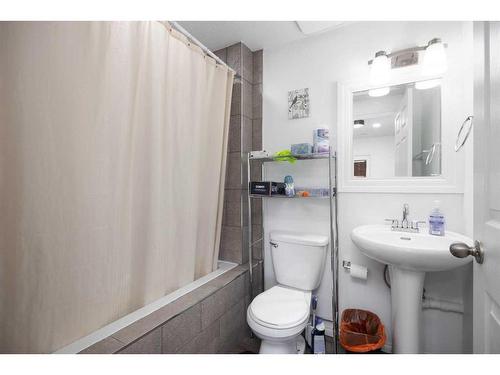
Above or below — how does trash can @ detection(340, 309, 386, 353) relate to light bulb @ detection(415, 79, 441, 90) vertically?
below

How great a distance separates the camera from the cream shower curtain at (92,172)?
0.74 m

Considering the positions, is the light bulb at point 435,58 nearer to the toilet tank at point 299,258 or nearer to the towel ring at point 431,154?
the towel ring at point 431,154

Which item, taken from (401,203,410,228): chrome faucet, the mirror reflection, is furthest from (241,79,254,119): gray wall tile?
(401,203,410,228): chrome faucet

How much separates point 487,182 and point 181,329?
124 cm

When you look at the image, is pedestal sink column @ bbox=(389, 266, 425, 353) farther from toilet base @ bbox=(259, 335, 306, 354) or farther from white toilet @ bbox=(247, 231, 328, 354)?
toilet base @ bbox=(259, 335, 306, 354)

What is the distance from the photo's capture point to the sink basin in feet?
3.15

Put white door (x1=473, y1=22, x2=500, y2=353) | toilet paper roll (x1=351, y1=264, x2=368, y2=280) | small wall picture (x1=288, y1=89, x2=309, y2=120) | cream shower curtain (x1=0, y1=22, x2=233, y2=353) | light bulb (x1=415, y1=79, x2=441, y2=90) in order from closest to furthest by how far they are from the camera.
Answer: white door (x1=473, y1=22, x2=500, y2=353)
cream shower curtain (x1=0, y1=22, x2=233, y2=353)
light bulb (x1=415, y1=79, x2=441, y2=90)
toilet paper roll (x1=351, y1=264, x2=368, y2=280)
small wall picture (x1=288, y1=89, x2=309, y2=120)

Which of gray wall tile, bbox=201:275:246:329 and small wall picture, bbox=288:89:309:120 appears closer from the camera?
gray wall tile, bbox=201:275:246:329

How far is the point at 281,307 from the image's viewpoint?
49.6 inches

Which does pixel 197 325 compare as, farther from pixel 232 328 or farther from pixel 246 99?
pixel 246 99

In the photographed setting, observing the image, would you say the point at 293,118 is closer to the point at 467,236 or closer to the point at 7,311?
the point at 467,236

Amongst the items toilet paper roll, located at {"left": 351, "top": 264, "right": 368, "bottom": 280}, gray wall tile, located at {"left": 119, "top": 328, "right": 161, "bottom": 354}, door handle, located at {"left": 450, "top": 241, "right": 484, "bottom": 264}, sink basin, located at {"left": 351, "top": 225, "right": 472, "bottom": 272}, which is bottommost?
gray wall tile, located at {"left": 119, "top": 328, "right": 161, "bottom": 354}
